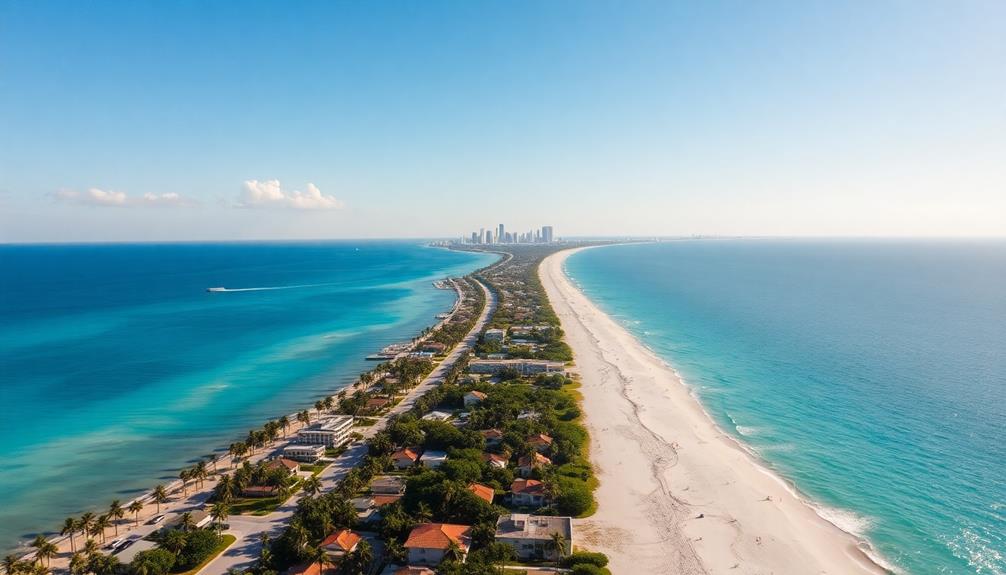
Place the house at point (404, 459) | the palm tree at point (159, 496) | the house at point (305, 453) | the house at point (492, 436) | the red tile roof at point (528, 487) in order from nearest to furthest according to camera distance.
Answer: the red tile roof at point (528, 487), the palm tree at point (159, 496), the house at point (404, 459), the house at point (305, 453), the house at point (492, 436)

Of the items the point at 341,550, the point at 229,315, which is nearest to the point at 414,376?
the point at 341,550

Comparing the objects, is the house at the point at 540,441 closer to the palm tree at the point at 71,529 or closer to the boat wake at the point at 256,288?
the palm tree at the point at 71,529

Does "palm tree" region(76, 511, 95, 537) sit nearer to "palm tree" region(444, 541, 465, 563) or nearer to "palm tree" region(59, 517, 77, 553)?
"palm tree" region(59, 517, 77, 553)

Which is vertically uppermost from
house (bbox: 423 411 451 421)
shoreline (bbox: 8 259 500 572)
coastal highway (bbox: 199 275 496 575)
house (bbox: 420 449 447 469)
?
house (bbox: 423 411 451 421)

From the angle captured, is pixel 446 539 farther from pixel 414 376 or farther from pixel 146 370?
pixel 146 370

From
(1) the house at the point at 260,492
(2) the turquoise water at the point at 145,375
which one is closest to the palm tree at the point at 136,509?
(2) the turquoise water at the point at 145,375

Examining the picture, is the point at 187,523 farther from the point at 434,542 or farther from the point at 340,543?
the point at 434,542

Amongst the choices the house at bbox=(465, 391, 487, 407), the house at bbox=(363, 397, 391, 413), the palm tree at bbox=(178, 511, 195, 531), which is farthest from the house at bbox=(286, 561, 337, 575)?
the house at bbox=(465, 391, 487, 407)
